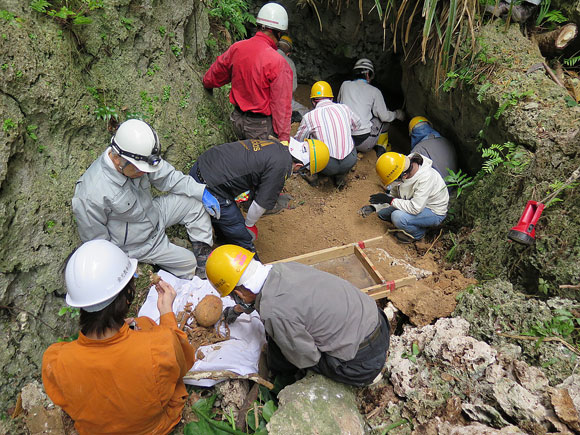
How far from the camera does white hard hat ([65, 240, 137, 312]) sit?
1915 mm

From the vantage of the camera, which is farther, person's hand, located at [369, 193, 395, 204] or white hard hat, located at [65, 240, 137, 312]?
person's hand, located at [369, 193, 395, 204]

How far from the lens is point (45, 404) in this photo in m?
2.49

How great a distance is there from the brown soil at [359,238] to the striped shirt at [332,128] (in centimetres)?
→ 71

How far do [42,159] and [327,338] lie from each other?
2652 millimetres

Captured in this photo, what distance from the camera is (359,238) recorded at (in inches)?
189

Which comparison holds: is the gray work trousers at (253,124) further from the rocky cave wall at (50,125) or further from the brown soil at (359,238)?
the brown soil at (359,238)

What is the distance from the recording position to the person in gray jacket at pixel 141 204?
2.81 meters

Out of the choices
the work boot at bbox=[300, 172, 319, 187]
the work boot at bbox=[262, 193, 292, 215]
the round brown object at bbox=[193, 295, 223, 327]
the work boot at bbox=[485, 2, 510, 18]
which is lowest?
the work boot at bbox=[262, 193, 292, 215]

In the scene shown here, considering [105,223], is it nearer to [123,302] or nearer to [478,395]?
[123,302]

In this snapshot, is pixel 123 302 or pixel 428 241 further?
pixel 428 241

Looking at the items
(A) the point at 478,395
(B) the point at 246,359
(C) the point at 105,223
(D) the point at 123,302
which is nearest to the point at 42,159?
(C) the point at 105,223

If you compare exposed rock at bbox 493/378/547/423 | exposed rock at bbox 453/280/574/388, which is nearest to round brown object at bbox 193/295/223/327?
exposed rock at bbox 453/280/574/388

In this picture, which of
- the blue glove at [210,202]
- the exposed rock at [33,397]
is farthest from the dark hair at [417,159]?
the exposed rock at [33,397]

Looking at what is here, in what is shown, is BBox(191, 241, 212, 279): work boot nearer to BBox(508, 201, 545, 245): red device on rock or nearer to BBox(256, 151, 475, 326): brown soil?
BBox(256, 151, 475, 326): brown soil
